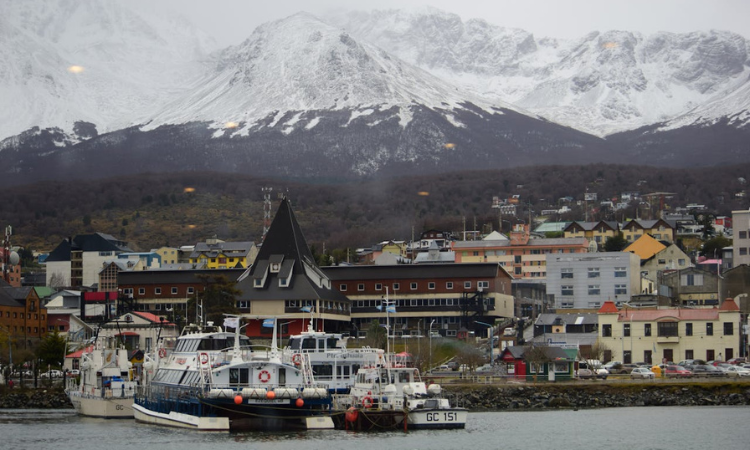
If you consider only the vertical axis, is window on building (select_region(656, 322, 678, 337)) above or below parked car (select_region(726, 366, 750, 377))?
above

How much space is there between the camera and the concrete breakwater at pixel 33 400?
3066 inches

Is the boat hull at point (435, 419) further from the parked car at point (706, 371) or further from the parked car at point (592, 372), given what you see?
the parked car at point (706, 371)

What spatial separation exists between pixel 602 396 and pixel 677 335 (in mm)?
15949

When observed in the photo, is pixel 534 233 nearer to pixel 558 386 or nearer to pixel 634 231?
pixel 634 231

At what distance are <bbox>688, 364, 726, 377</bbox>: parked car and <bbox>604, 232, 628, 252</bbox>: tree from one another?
65.8m

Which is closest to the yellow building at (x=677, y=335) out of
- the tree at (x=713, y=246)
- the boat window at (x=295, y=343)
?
the boat window at (x=295, y=343)

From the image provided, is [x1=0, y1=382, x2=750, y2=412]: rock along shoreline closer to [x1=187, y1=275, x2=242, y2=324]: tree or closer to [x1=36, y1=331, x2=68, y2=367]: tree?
[x1=187, y1=275, x2=242, y2=324]: tree

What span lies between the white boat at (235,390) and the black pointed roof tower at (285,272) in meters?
43.8

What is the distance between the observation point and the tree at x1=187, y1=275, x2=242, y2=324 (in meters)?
94.8

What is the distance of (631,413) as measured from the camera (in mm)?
65000

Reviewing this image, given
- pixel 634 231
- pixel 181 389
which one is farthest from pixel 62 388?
pixel 634 231

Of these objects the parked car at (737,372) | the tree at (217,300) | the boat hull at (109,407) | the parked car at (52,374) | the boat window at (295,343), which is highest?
the tree at (217,300)

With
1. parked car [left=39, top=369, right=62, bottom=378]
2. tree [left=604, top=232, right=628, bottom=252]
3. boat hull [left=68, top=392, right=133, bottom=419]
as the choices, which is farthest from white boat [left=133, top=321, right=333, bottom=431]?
tree [left=604, top=232, right=628, bottom=252]

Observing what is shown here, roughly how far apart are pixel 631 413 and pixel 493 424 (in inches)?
344
